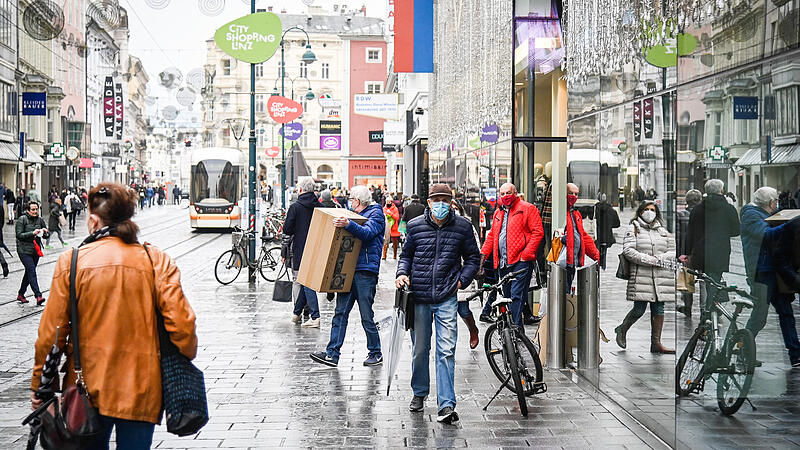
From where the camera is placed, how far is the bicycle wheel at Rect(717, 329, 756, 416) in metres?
5.21

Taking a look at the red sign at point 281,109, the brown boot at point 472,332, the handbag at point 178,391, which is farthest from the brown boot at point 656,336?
the red sign at point 281,109

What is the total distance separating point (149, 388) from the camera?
13.9ft

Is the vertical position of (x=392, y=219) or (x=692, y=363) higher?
(x=392, y=219)

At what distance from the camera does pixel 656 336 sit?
23.2 feet

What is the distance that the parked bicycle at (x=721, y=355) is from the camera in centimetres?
527

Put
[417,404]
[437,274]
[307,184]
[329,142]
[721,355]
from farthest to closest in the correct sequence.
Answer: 1. [329,142]
2. [307,184]
3. [417,404]
4. [437,274]
5. [721,355]

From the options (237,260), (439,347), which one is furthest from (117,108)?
(439,347)

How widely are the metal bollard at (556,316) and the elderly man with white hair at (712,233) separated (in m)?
3.03

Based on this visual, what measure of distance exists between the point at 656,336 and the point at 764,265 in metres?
2.23

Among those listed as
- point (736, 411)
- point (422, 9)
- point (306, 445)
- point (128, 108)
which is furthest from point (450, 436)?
point (128, 108)

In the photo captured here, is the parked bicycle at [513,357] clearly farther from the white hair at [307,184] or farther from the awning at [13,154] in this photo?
the awning at [13,154]

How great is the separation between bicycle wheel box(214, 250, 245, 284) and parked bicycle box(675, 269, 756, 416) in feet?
40.5

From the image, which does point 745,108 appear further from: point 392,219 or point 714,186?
point 392,219

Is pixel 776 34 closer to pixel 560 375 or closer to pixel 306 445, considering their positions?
pixel 306 445
